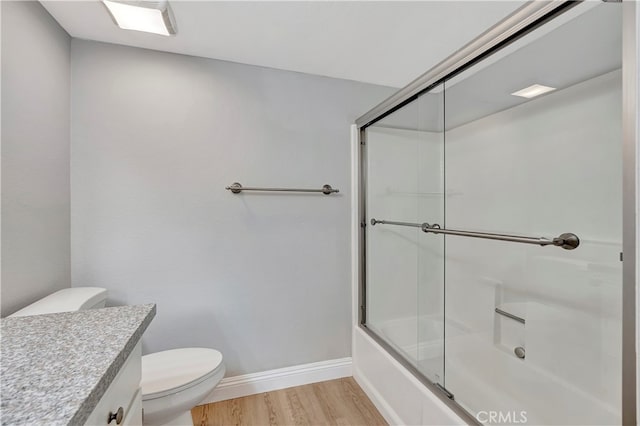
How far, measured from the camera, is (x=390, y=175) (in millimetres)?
2012

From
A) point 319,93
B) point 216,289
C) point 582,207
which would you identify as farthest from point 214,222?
point 582,207

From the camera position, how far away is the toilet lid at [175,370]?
4.07ft

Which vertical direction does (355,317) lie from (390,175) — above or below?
below

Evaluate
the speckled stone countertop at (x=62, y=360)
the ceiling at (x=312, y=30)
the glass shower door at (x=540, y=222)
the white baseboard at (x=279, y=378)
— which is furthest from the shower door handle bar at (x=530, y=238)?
the speckled stone countertop at (x=62, y=360)

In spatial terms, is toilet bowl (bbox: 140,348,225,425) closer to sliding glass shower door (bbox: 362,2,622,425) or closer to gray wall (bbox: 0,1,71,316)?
gray wall (bbox: 0,1,71,316)

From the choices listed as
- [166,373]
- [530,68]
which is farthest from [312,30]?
[166,373]

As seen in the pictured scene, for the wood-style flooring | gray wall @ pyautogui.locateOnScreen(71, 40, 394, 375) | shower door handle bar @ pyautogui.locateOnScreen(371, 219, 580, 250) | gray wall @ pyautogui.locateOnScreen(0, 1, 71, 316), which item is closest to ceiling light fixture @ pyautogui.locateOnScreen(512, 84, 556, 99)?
shower door handle bar @ pyautogui.locateOnScreen(371, 219, 580, 250)

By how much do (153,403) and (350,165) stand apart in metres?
1.71

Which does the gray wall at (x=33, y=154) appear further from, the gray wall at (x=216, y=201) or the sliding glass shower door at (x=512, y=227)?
the sliding glass shower door at (x=512, y=227)

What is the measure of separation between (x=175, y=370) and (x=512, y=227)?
205 centimetres

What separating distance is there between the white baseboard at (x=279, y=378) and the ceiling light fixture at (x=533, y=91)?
206 cm

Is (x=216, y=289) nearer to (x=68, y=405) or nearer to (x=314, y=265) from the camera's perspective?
(x=314, y=265)

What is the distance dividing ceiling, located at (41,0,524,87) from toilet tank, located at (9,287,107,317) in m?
1.35

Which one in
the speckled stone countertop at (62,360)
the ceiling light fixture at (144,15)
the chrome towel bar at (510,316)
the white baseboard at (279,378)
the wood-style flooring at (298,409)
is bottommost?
the wood-style flooring at (298,409)
